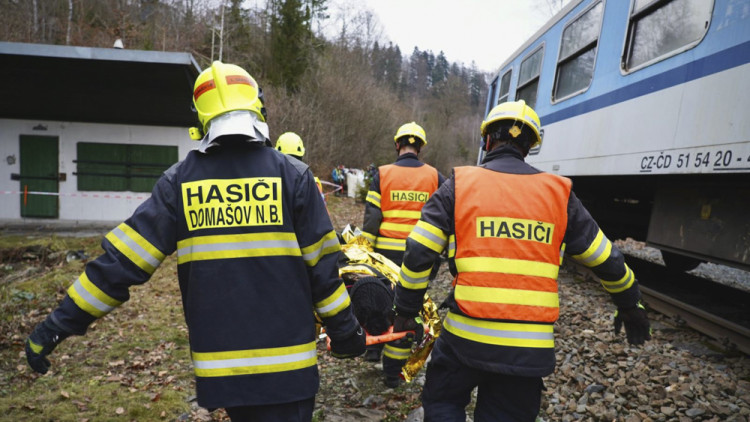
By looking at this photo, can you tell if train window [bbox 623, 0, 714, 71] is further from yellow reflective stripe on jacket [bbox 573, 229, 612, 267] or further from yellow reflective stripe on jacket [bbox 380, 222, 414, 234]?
yellow reflective stripe on jacket [bbox 380, 222, 414, 234]

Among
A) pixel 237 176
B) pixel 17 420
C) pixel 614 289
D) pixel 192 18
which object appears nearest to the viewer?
pixel 237 176

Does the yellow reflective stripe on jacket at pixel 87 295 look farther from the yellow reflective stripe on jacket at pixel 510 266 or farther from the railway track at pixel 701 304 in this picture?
the railway track at pixel 701 304

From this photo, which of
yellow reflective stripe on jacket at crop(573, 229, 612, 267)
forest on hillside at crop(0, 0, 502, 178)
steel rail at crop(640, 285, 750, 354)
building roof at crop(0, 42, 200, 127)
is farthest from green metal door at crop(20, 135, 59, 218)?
steel rail at crop(640, 285, 750, 354)

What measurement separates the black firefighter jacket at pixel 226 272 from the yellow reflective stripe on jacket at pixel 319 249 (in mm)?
53

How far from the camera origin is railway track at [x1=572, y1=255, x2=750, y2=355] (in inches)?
157

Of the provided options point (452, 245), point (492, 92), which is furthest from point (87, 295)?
point (492, 92)

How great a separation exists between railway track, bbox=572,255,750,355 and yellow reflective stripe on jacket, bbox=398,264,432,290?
132 inches

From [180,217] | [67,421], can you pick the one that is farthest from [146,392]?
[180,217]

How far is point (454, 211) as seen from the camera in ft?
7.09

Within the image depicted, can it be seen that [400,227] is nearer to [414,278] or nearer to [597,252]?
[414,278]

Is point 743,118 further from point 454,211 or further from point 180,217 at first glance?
point 180,217

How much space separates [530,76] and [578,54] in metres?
1.88

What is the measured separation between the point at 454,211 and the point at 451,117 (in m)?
49.7

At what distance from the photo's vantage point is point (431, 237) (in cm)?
220
